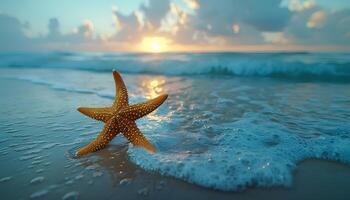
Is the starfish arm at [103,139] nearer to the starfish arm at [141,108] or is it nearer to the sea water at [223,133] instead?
the starfish arm at [141,108]

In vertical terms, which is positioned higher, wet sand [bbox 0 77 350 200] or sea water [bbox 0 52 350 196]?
sea water [bbox 0 52 350 196]

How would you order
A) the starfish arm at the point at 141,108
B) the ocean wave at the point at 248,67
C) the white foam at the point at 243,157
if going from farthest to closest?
the ocean wave at the point at 248,67 < the starfish arm at the point at 141,108 < the white foam at the point at 243,157

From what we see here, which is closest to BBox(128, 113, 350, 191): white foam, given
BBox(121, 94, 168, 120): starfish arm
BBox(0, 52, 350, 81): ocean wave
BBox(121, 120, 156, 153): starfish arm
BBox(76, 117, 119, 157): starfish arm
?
BBox(121, 120, 156, 153): starfish arm

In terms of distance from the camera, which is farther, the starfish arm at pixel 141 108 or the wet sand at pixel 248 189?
the starfish arm at pixel 141 108

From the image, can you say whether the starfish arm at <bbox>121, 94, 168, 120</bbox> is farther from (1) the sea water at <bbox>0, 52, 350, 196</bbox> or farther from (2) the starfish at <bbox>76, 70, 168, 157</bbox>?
(1) the sea water at <bbox>0, 52, 350, 196</bbox>

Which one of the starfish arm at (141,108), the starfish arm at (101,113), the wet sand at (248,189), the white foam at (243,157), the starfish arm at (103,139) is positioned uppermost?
the starfish arm at (141,108)

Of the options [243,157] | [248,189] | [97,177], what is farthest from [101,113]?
[248,189]

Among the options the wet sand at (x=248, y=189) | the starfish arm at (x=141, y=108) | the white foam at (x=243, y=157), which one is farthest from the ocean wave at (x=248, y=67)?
the starfish arm at (x=141, y=108)
